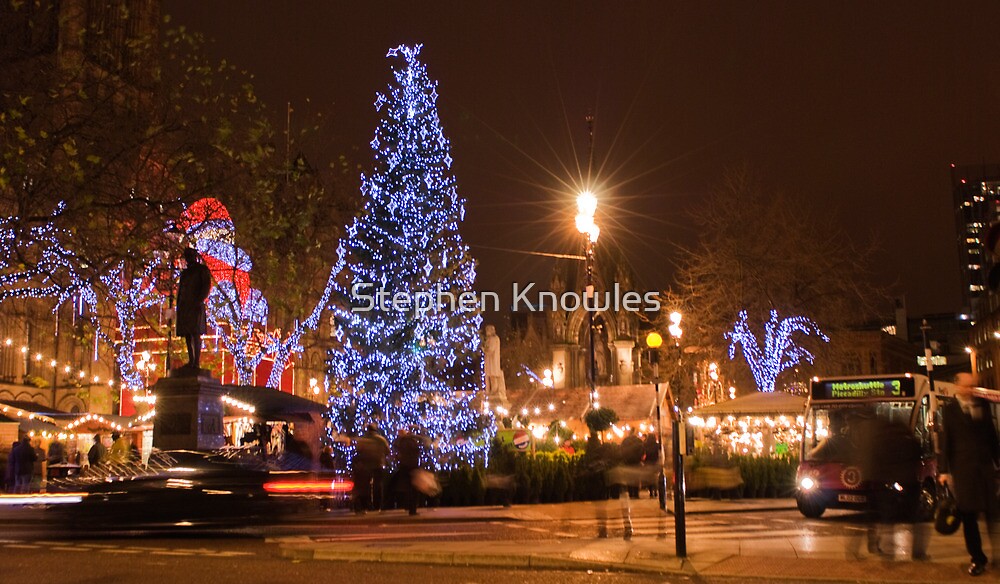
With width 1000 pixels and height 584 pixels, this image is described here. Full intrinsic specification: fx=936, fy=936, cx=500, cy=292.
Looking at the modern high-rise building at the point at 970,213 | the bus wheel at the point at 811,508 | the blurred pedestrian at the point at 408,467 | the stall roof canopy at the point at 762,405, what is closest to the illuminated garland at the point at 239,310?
the blurred pedestrian at the point at 408,467

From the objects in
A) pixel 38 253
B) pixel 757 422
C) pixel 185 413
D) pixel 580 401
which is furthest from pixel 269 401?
pixel 757 422

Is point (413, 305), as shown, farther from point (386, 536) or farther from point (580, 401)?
point (386, 536)

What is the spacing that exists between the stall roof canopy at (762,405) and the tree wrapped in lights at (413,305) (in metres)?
7.12

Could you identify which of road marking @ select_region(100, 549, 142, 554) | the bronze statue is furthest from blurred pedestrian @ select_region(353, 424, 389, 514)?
road marking @ select_region(100, 549, 142, 554)

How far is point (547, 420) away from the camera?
3659 cm

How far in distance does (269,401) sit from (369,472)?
7.67 m

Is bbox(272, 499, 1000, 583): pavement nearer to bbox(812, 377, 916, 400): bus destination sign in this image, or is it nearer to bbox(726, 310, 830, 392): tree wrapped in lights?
bbox(812, 377, 916, 400): bus destination sign

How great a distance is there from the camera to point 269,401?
25328 millimetres

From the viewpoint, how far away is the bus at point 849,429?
17484 millimetres

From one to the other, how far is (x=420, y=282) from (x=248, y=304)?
7615 millimetres

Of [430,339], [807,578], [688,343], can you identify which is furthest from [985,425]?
[688,343]

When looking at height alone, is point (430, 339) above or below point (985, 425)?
above

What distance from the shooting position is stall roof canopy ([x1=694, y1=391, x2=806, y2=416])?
2672 centimetres

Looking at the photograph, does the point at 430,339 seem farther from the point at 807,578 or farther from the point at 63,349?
the point at 63,349
